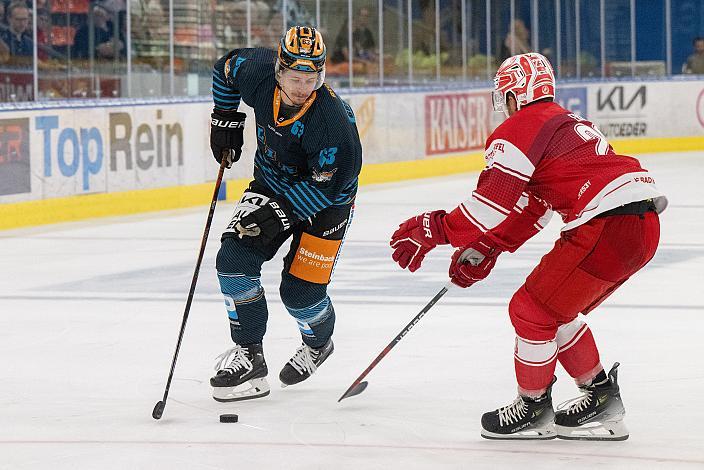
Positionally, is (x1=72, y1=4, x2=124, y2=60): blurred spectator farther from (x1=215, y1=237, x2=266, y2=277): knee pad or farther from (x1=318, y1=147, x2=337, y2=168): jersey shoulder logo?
(x1=318, y1=147, x2=337, y2=168): jersey shoulder logo

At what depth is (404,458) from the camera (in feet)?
14.3

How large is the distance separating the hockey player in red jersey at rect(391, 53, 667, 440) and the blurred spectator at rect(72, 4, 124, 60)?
29.1 feet

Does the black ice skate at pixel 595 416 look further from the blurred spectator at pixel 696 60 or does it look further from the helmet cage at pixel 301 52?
the blurred spectator at pixel 696 60

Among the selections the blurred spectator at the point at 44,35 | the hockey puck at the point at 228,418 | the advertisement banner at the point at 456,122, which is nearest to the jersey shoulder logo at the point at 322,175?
the hockey puck at the point at 228,418

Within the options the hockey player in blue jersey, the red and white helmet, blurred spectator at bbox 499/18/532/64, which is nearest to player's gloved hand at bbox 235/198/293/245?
the hockey player in blue jersey

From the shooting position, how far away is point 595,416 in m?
4.60

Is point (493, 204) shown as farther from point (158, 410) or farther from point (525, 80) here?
point (158, 410)

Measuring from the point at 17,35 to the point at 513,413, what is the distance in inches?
334

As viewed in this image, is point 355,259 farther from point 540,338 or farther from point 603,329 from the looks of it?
point 540,338

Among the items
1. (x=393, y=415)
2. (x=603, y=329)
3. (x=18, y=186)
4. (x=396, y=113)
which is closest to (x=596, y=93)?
(x=396, y=113)

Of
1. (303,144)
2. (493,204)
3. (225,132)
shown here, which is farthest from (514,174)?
(225,132)

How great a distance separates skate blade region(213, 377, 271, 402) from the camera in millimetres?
5195

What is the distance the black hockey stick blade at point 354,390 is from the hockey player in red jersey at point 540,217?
700 millimetres

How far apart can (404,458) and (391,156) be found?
458 inches
